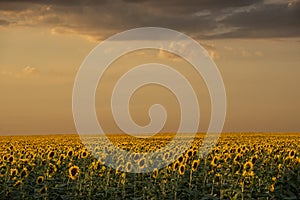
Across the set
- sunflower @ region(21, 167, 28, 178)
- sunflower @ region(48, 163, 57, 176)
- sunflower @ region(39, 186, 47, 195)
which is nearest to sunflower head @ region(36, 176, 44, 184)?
sunflower @ region(21, 167, 28, 178)

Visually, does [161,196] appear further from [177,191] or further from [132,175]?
[132,175]

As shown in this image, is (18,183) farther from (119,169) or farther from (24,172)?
(119,169)

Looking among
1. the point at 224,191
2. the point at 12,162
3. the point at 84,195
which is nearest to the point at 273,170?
the point at 224,191

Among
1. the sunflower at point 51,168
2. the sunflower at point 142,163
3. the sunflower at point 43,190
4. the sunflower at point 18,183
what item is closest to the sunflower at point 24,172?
the sunflower at point 18,183

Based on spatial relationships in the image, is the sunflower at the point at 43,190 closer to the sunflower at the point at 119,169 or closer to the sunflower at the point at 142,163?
the sunflower at the point at 119,169

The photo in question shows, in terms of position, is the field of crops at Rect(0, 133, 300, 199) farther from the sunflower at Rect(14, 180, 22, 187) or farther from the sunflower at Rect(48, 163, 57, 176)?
Result: the sunflower at Rect(48, 163, 57, 176)

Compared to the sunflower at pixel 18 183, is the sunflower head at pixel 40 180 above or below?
above

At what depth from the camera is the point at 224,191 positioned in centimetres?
1529

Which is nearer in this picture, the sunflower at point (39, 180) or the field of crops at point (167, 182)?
the field of crops at point (167, 182)

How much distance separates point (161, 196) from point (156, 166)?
362 cm

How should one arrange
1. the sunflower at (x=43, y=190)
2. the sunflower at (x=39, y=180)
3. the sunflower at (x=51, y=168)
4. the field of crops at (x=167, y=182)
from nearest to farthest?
the field of crops at (x=167, y=182)
the sunflower at (x=43, y=190)
the sunflower at (x=39, y=180)
the sunflower at (x=51, y=168)

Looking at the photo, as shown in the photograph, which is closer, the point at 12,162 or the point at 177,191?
the point at 177,191

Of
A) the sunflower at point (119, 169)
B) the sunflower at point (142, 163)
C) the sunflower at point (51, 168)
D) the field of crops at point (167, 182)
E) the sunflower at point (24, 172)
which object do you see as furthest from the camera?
the sunflower at point (51, 168)

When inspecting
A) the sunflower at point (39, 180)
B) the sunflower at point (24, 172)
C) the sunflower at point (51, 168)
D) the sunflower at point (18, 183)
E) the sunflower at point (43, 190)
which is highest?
the sunflower at point (51, 168)
